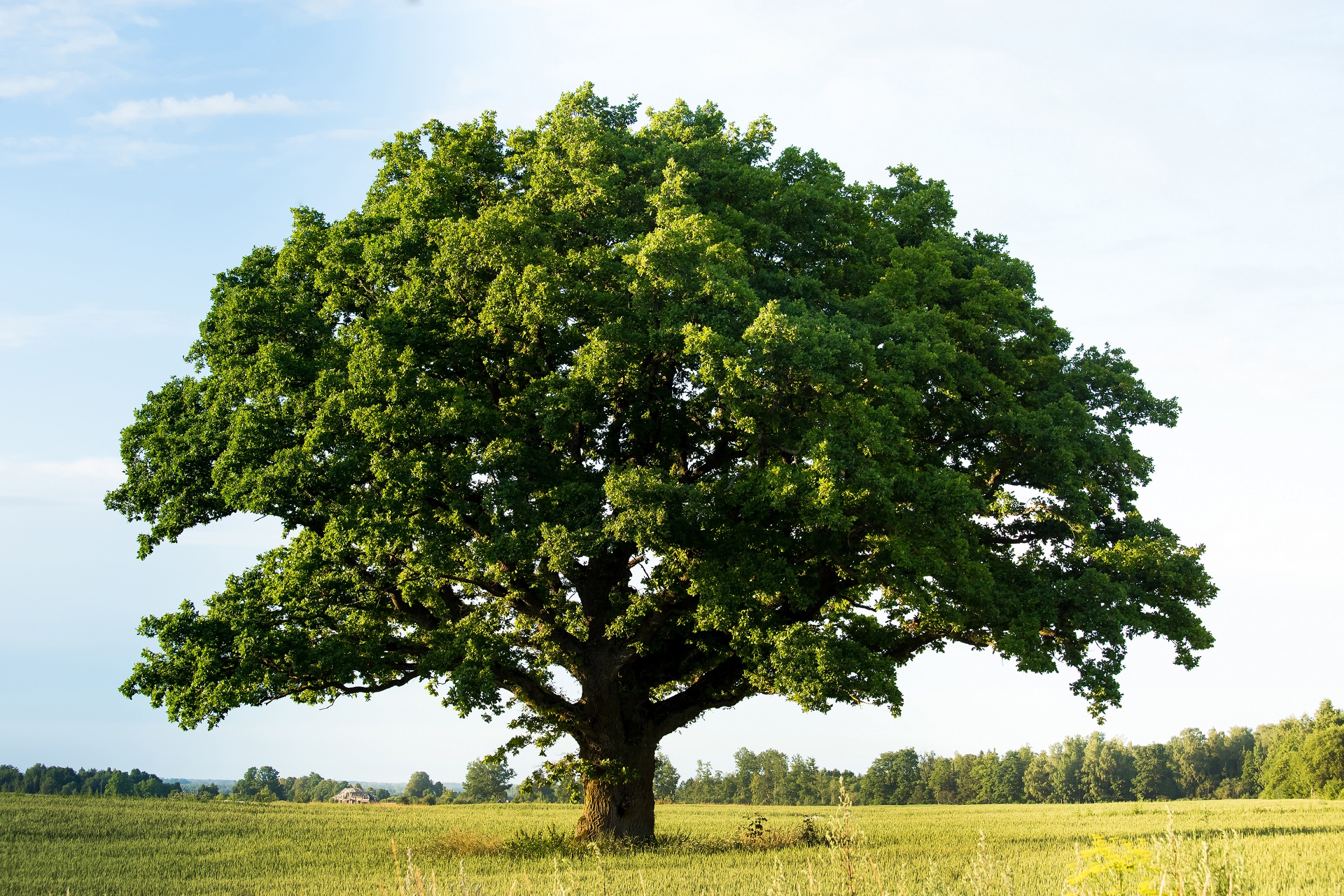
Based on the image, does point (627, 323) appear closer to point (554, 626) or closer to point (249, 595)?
point (554, 626)

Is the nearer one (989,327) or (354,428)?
(354,428)

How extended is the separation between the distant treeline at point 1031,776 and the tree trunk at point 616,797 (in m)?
80.5

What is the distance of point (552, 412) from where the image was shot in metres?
18.6

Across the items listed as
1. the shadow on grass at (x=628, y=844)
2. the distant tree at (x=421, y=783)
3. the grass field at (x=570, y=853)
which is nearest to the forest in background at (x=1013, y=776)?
the distant tree at (x=421, y=783)

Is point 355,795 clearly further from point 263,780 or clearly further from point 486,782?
Answer: point 263,780

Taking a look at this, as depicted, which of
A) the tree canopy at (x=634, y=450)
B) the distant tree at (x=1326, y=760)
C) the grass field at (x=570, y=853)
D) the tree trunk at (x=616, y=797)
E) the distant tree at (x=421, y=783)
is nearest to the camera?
the grass field at (x=570, y=853)

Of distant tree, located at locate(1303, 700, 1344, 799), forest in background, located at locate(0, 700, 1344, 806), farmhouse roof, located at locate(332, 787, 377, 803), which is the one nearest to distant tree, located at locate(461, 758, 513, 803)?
forest in background, located at locate(0, 700, 1344, 806)

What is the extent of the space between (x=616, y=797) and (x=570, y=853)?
6.14 ft

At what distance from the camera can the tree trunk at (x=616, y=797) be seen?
70.1 feet

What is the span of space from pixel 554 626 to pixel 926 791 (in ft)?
344

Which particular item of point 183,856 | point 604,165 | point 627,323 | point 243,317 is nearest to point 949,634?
point 627,323

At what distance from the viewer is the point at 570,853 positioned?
20.1 m

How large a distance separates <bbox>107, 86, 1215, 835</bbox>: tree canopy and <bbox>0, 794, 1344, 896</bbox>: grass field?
10.8 ft

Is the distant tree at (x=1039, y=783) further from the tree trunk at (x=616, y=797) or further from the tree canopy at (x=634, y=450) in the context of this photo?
the tree trunk at (x=616, y=797)
